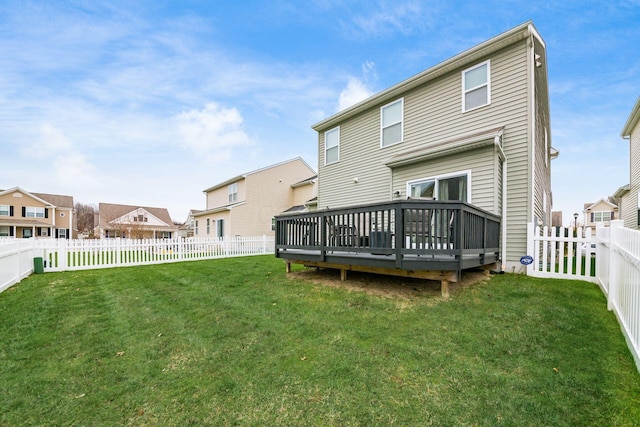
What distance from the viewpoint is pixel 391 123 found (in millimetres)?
10117

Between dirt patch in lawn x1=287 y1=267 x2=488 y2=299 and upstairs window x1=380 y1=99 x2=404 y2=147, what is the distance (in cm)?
531

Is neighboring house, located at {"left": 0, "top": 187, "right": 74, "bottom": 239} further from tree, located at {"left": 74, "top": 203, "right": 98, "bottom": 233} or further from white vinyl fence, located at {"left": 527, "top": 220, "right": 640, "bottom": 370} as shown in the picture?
white vinyl fence, located at {"left": 527, "top": 220, "right": 640, "bottom": 370}

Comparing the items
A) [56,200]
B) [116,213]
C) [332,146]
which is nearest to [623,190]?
[332,146]

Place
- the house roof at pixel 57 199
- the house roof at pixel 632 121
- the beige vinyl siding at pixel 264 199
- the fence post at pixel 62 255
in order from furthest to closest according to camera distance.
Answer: the house roof at pixel 57 199, the beige vinyl siding at pixel 264 199, the house roof at pixel 632 121, the fence post at pixel 62 255

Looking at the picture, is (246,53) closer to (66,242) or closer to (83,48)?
(83,48)

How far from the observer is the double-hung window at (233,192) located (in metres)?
22.0

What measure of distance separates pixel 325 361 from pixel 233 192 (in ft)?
68.6

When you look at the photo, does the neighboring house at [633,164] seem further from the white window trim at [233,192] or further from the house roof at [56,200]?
the house roof at [56,200]

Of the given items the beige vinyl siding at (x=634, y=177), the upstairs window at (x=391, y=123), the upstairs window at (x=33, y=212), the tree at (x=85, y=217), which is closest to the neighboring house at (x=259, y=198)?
the upstairs window at (x=391, y=123)

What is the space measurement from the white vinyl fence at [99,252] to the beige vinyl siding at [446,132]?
18.5ft

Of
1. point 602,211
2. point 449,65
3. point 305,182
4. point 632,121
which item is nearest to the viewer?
point 449,65

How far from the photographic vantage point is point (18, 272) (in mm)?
7383

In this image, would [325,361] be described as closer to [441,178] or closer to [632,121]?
[441,178]

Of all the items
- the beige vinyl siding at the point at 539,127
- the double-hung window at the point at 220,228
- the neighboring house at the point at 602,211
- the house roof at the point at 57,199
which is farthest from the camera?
the house roof at the point at 57,199
